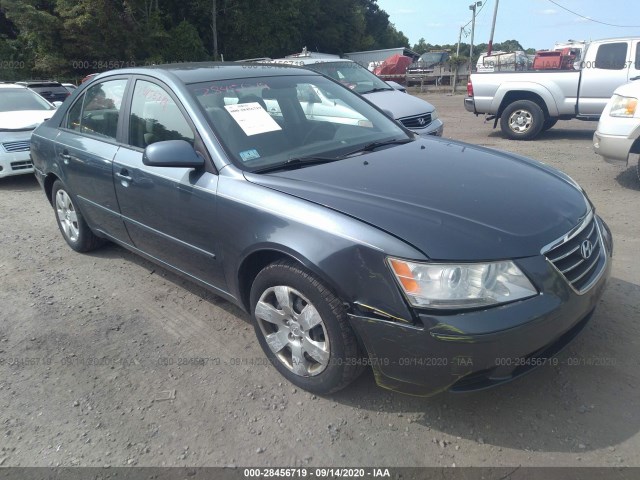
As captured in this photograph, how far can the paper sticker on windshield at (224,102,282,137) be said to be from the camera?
3129mm

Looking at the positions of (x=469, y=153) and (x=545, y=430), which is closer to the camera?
(x=545, y=430)

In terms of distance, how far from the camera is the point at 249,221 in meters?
2.76

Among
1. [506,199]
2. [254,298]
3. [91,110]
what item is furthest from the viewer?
[91,110]

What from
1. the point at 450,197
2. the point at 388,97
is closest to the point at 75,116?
the point at 450,197

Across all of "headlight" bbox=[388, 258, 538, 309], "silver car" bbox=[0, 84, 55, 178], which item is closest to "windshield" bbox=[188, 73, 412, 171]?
"headlight" bbox=[388, 258, 538, 309]

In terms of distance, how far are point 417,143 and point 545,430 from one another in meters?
1.97

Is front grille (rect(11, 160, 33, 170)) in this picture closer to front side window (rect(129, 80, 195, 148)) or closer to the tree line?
front side window (rect(129, 80, 195, 148))

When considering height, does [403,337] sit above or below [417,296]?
below

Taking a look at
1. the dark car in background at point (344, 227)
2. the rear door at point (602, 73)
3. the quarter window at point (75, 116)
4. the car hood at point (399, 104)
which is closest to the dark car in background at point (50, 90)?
the car hood at point (399, 104)

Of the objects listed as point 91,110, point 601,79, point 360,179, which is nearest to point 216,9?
point 601,79

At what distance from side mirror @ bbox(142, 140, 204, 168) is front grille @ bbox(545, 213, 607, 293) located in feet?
6.38

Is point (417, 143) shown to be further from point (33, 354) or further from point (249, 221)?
point (33, 354)

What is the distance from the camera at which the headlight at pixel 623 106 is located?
5934mm

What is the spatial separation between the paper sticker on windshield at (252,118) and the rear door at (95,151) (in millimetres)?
1123
